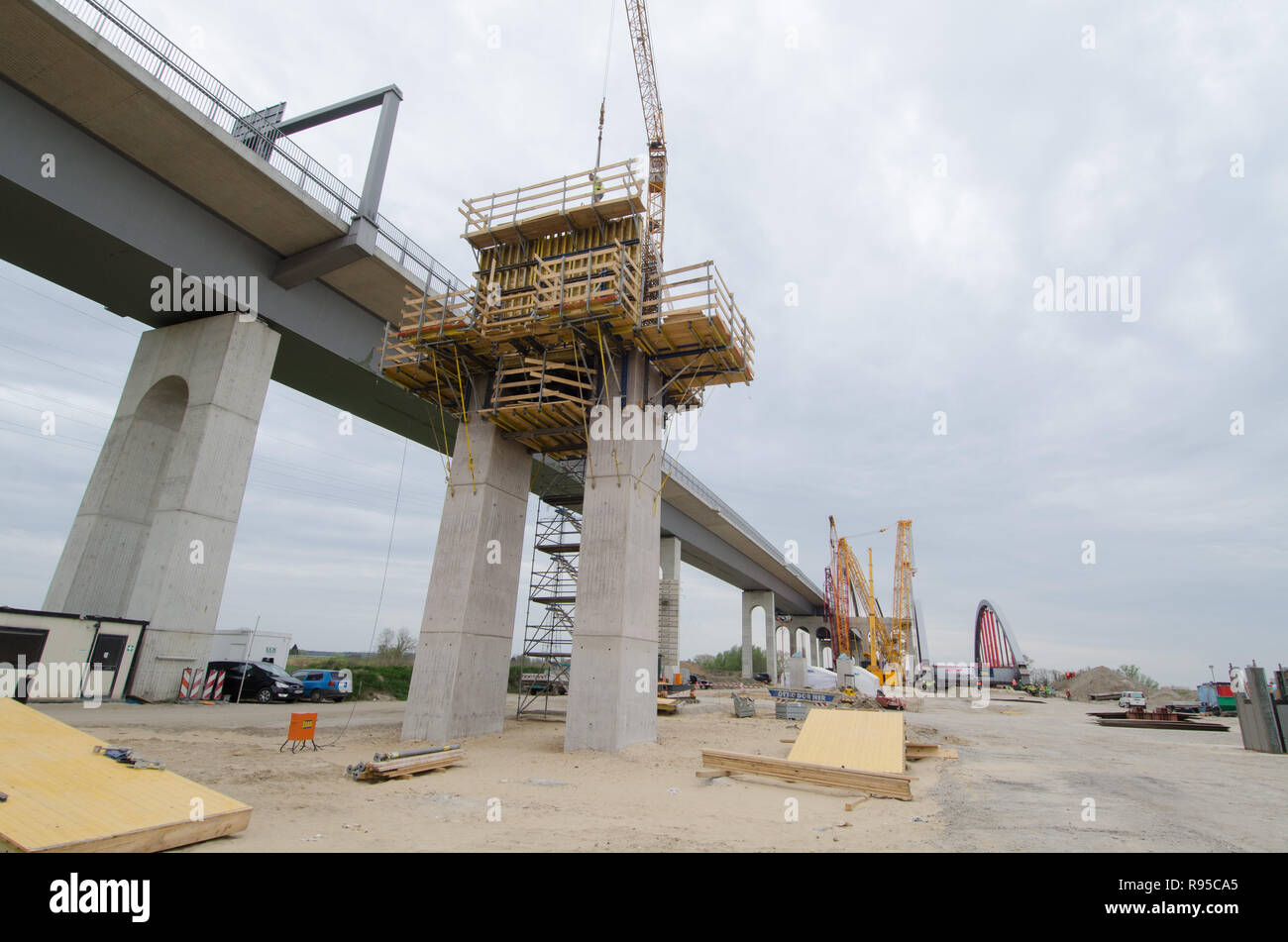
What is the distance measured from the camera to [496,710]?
19.0 meters

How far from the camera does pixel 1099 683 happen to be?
213ft

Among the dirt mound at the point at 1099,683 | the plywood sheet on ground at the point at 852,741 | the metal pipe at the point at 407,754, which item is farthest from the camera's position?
the dirt mound at the point at 1099,683

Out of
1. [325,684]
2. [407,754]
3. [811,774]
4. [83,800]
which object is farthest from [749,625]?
[83,800]

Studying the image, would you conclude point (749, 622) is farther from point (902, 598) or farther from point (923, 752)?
point (923, 752)

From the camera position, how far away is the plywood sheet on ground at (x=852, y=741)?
472 inches

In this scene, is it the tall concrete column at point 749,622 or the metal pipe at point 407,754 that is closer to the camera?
the metal pipe at point 407,754

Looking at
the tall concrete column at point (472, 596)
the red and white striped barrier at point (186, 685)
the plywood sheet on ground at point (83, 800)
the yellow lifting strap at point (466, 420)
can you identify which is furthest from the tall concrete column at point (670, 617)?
the plywood sheet on ground at point (83, 800)

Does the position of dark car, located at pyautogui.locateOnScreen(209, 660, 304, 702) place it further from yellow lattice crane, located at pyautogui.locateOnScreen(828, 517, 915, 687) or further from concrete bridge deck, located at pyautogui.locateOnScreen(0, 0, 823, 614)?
yellow lattice crane, located at pyautogui.locateOnScreen(828, 517, 915, 687)

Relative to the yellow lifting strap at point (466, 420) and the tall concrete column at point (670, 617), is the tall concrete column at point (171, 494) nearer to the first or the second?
the yellow lifting strap at point (466, 420)

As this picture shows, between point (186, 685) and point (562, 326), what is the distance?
1806cm

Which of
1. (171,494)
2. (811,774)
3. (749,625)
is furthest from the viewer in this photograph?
(749,625)

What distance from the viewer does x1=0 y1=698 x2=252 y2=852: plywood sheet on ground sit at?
5.50 m

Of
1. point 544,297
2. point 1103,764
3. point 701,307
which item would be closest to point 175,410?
point 544,297

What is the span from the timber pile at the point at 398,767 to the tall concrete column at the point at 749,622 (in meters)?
64.7
